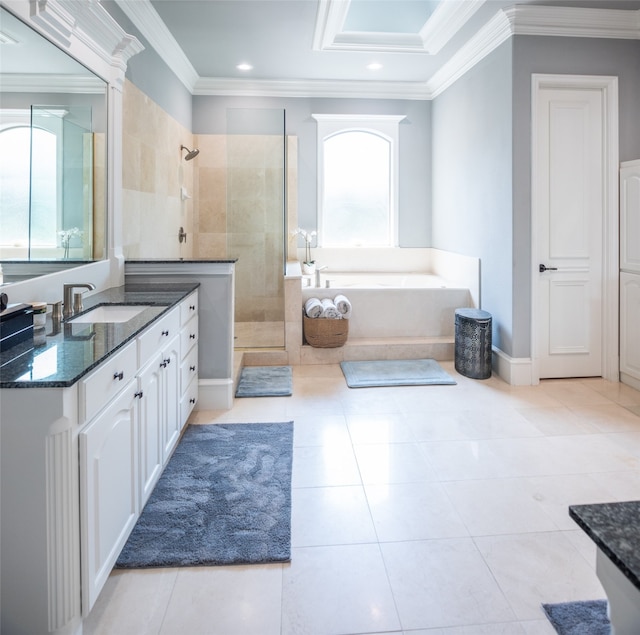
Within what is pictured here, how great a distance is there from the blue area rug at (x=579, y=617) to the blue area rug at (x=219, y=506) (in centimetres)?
87

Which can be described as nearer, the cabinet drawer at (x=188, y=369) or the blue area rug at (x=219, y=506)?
the blue area rug at (x=219, y=506)

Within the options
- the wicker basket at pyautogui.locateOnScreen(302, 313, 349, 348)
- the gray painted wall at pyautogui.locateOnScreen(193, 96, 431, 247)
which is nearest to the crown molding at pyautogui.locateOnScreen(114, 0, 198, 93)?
the gray painted wall at pyautogui.locateOnScreen(193, 96, 431, 247)

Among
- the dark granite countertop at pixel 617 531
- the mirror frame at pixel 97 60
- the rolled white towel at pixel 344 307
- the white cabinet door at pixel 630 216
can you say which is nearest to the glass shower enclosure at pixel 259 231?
the rolled white towel at pixel 344 307

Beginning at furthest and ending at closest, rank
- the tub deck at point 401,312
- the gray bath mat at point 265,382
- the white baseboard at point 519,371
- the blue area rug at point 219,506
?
the tub deck at point 401,312 → the white baseboard at point 519,371 → the gray bath mat at point 265,382 → the blue area rug at point 219,506

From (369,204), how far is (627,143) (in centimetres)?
279

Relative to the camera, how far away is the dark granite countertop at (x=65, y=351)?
1.35m

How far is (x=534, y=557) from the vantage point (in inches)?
73.9

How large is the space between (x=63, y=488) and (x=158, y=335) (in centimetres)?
100

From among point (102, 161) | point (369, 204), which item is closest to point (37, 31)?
point (102, 161)

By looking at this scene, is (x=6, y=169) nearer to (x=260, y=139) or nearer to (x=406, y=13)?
(x=260, y=139)

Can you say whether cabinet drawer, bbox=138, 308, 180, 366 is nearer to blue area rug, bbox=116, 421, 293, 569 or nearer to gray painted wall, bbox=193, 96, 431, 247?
blue area rug, bbox=116, 421, 293, 569

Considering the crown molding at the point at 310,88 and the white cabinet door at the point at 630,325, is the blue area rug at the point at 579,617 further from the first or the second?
the crown molding at the point at 310,88

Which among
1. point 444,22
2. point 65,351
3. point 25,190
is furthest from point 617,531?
point 444,22

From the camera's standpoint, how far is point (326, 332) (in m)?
4.45
